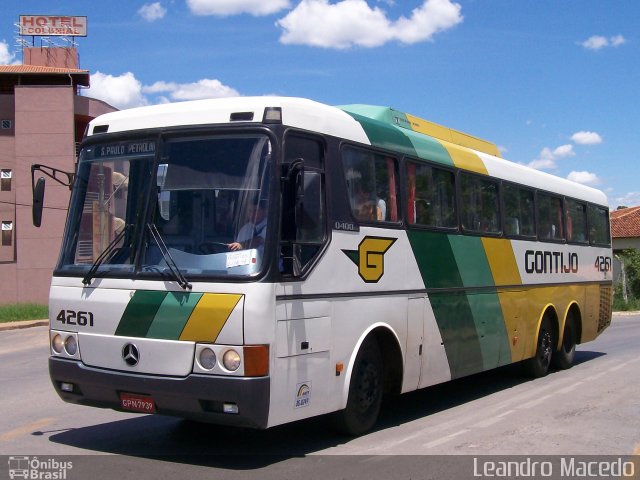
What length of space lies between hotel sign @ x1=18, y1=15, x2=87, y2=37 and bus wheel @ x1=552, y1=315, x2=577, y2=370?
145ft

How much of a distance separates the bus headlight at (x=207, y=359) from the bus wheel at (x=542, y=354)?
776cm

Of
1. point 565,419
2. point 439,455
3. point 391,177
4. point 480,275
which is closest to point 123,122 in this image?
point 391,177

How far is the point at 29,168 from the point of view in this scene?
42844mm

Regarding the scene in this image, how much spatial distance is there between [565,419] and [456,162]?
138 inches

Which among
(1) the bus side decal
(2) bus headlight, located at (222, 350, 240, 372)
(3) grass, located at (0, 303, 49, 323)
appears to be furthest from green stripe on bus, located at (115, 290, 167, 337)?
(3) grass, located at (0, 303, 49, 323)

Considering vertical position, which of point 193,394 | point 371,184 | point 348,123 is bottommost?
point 193,394

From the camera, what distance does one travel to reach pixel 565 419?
9297mm

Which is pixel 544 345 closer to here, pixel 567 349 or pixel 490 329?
pixel 567 349

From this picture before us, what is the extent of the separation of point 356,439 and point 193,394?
223cm

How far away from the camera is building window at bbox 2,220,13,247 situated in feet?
143

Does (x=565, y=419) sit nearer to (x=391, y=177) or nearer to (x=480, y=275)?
(x=480, y=275)

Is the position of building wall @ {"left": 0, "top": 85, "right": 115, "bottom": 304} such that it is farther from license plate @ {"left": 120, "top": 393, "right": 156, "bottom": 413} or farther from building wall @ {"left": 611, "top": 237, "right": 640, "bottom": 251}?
building wall @ {"left": 611, "top": 237, "right": 640, "bottom": 251}

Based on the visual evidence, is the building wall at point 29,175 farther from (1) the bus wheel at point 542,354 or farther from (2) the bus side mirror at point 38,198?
(2) the bus side mirror at point 38,198

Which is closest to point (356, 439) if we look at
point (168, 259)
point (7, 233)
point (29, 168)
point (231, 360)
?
point (231, 360)
